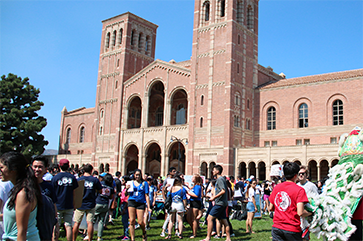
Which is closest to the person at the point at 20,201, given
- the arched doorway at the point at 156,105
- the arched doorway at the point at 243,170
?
the arched doorway at the point at 243,170

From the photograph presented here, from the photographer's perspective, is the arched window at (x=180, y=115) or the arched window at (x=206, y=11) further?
the arched window at (x=180, y=115)

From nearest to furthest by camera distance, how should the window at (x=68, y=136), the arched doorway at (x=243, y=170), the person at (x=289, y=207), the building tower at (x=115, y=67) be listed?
1. the person at (x=289, y=207)
2. the arched doorway at (x=243, y=170)
3. the building tower at (x=115, y=67)
4. the window at (x=68, y=136)

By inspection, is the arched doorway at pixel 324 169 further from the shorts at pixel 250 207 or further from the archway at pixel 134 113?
the archway at pixel 134 113

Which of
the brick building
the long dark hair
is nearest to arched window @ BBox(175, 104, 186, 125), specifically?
the brick building

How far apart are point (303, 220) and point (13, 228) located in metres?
3.23

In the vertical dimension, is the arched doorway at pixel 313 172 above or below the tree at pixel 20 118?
below

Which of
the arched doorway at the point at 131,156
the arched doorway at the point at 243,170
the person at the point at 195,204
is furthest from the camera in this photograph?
the arched doorway at the point at 131,156

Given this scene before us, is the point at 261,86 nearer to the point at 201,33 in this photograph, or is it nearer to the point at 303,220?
the point at 201,33

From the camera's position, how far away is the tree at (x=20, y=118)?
42.2 m

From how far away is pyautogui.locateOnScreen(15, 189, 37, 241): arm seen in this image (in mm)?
3311

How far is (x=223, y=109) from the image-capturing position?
31.9 metres

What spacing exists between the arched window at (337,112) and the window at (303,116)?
234 cm

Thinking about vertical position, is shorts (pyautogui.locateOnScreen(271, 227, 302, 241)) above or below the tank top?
below

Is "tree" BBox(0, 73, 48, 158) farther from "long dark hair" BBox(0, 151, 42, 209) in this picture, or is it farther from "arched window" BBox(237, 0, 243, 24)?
"long dark hair" BBox(0, 151, 42, 209)
